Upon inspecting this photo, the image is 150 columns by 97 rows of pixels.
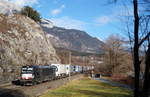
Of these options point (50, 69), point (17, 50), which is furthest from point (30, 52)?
point (50, 69)

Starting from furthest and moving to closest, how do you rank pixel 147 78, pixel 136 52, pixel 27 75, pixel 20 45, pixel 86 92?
pixel 20 45 < pixel 27 75 < pixel 86 92 < pixel 136 52 < pixel 147 78

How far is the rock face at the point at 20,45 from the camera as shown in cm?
6500

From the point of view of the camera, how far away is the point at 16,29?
3386 inches

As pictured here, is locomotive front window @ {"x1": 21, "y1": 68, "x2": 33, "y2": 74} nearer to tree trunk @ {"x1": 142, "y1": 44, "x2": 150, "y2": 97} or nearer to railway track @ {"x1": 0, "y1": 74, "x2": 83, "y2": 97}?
railway track @ {"x1": 0, "y1": 74, "x2": 83, "y2": 97}

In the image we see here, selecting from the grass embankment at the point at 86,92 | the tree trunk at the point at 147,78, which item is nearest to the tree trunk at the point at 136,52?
the tree trunk at the point at 147,78

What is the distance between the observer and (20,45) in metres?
80.2

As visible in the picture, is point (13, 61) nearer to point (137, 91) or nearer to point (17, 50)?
point (17, 50)

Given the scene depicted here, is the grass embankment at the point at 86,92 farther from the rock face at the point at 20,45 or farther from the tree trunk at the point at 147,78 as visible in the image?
the tree trunk at the point at 147,78

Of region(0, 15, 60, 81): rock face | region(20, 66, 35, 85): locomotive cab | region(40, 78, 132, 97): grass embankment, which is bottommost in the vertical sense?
region(40, 78, 132, 97): grass embankment

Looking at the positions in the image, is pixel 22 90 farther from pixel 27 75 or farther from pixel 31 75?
pixel 31 75

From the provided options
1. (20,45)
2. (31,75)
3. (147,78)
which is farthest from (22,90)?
(20,45)

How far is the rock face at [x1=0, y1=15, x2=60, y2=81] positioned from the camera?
6500cm

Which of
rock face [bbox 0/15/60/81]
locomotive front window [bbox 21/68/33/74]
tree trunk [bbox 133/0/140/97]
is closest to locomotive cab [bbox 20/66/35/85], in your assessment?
locomotive front window [bbox 21/68/33/74]

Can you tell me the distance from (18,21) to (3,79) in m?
50.2
